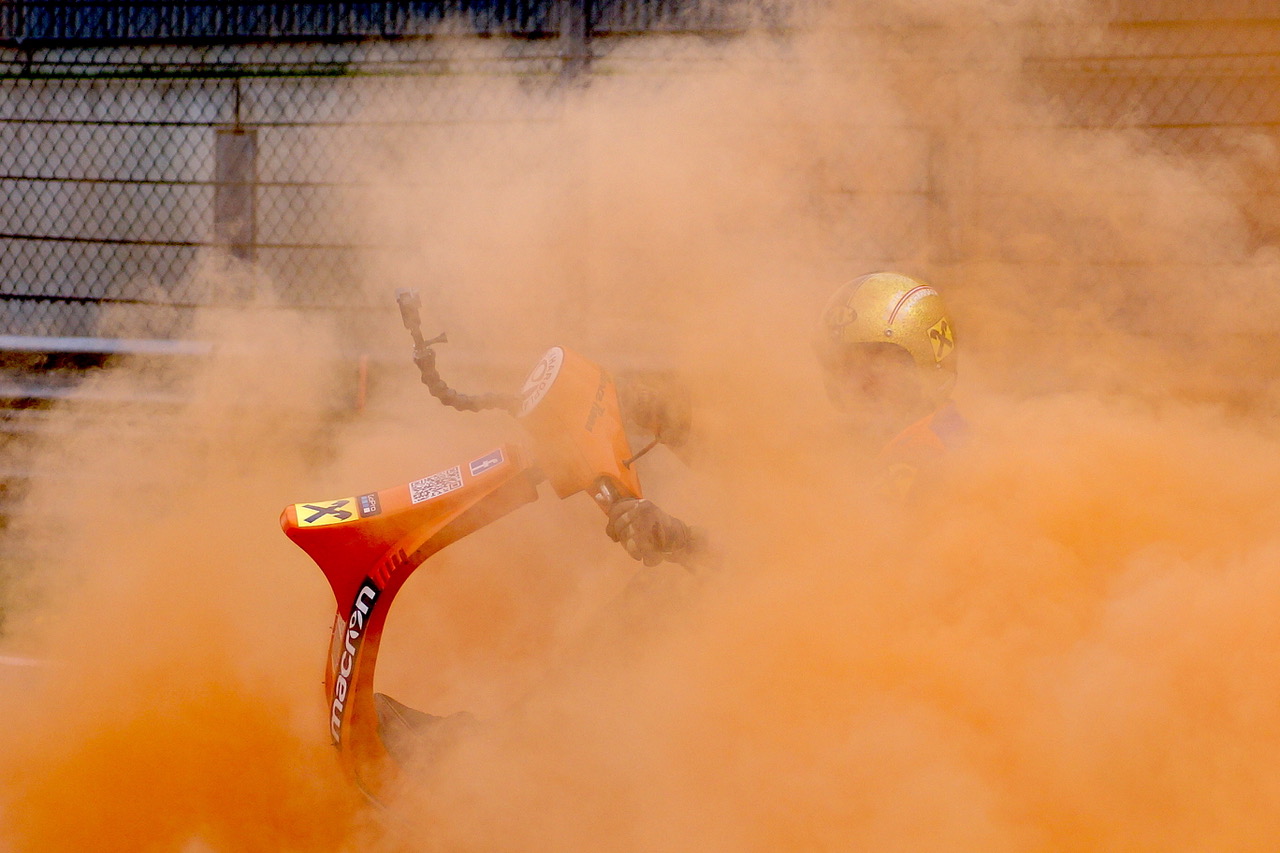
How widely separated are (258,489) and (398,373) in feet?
2.62

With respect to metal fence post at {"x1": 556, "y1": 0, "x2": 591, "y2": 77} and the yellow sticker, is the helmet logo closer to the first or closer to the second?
the yellow sticker

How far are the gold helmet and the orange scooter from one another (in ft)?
1.83

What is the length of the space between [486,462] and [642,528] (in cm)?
44

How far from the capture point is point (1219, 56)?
3865mm

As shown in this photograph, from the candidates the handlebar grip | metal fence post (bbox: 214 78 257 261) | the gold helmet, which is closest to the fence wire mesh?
A: metal fence post (bbox: 214 78 257 261)

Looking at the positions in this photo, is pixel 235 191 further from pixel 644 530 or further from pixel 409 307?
pixel 644 530

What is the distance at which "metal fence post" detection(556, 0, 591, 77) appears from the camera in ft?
12.6

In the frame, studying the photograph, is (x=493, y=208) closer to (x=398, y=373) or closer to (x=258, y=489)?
(x=398, y=373)

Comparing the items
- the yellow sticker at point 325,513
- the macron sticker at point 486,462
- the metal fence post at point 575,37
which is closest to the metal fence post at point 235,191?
the metal fence post at point 575,37

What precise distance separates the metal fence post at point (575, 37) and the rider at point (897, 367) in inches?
89.1

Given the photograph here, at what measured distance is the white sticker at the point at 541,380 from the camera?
177cm

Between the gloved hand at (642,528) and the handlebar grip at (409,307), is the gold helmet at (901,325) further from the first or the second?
the handlebar grip at (409,307)

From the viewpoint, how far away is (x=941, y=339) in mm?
2113

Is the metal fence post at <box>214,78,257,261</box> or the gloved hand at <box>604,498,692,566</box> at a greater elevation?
the metal fence post at <box>214,78,257,261</box>
